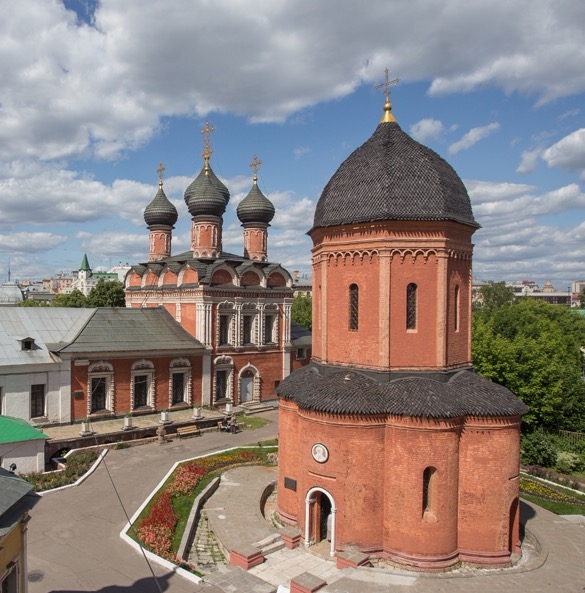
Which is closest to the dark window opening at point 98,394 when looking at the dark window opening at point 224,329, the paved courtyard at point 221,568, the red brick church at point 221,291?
the red brick church at point 221,291

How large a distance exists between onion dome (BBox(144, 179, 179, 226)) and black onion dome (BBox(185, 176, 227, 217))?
265 centimetres

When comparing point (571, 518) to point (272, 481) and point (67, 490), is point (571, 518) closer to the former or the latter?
point (272, 481)

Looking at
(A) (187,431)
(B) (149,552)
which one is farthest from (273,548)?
(A) (187,431)

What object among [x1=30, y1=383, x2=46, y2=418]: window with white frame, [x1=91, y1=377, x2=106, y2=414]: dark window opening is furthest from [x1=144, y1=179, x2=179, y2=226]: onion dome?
[x1=30, y1=383, x2=46, y2=418]: window with white frame

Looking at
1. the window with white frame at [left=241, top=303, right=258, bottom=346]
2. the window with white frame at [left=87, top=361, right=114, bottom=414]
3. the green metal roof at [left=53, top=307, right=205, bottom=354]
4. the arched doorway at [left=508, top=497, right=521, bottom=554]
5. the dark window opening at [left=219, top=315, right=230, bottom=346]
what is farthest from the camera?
the window with white frame at [left=241, top=303, right=258, bottom=346]

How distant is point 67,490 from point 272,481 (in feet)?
20.9

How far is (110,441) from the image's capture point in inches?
852

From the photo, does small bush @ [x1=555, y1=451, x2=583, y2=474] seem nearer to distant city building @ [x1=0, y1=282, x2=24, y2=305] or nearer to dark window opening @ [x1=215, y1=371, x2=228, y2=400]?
dark window opening @ [x1=215, y1=371, x2=228, y2=400]

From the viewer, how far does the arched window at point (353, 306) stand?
14688 millimetres

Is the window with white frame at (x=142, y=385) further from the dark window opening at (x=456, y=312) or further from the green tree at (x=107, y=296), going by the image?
the green tree at (x=107, y=296)

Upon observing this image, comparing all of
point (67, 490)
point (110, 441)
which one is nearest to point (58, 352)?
point (110, 441)

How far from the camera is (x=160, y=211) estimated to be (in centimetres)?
3353

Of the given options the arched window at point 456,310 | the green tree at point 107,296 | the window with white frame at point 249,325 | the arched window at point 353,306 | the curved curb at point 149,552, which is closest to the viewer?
the curved curb at point 149,552

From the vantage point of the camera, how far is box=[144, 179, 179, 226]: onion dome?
33531mm
